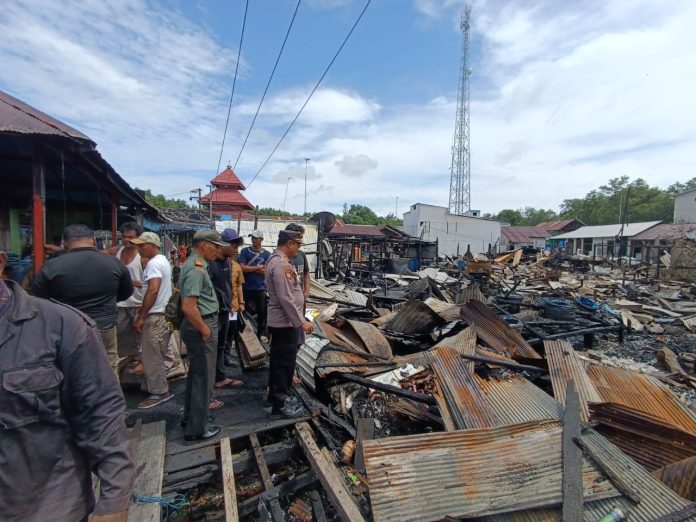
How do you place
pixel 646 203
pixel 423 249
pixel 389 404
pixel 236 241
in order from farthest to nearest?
1. pixel 646 203
2. pixel 423 249
3. pixel 236 241
4. pixel 389 404

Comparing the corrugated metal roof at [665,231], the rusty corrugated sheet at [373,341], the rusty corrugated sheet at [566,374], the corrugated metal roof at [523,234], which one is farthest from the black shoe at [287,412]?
the corrugated metal roof at [523,234]

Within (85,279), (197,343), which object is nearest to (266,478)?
(197,343)

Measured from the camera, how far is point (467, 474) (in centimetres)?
241

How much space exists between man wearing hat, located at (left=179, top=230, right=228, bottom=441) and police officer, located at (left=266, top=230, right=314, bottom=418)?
616mm

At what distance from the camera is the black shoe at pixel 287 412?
11.3ft

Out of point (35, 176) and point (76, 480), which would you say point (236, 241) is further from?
point (76, 480)

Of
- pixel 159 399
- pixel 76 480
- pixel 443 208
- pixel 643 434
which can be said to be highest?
pixel 443 208

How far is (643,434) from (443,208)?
107ft

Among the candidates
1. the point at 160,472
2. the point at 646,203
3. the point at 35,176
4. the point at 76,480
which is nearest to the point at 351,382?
the point at 160,472

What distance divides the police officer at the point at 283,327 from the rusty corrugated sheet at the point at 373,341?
1.39 metres

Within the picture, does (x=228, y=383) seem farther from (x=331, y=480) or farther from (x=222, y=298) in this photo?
(x=331, y=480)

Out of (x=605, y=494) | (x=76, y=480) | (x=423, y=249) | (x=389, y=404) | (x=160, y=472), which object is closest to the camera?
(x=76, y=480)

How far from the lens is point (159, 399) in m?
3.75

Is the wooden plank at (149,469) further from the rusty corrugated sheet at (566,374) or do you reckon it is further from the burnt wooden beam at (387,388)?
the rusty corrugated sheet at (566,374)
